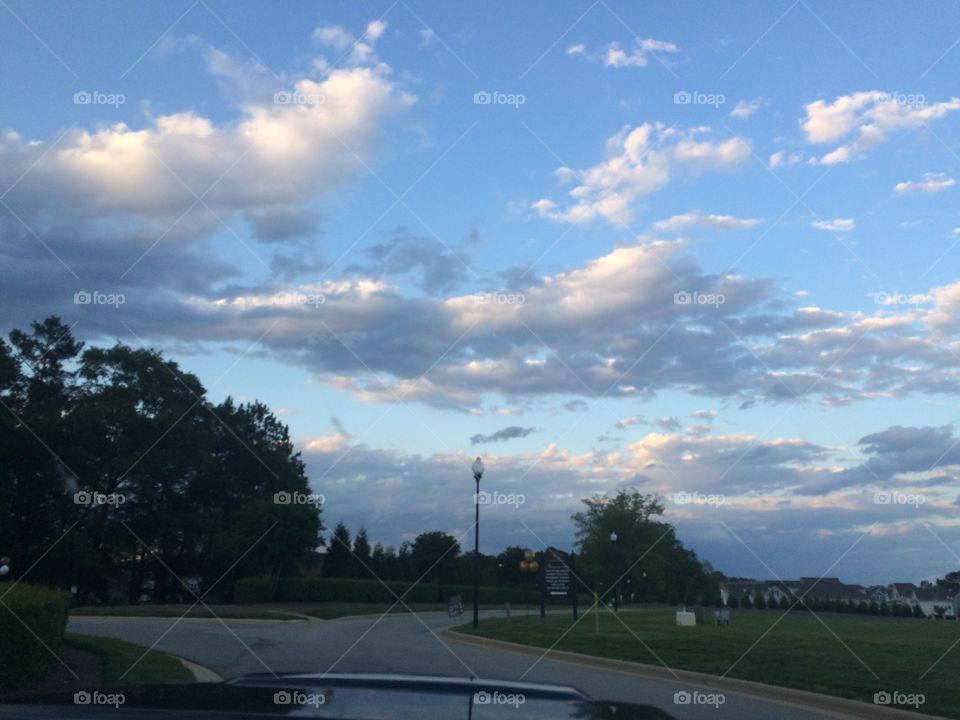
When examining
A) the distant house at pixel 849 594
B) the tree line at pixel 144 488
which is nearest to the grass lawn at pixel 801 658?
the tree line at pixel 144 488

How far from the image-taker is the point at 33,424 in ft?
151

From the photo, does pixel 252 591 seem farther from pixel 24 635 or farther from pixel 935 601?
pixel 935 601

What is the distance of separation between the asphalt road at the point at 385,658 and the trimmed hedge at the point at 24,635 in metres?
3.00

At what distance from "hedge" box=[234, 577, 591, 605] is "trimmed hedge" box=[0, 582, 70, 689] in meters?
38.4

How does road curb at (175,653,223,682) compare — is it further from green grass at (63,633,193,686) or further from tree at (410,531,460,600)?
tree at (410,531,460,600)

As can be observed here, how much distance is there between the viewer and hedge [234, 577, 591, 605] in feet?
163

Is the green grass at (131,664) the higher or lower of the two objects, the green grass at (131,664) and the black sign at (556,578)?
the lower

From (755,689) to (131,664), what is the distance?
992cm

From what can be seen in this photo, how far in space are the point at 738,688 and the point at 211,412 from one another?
5118 centimetres

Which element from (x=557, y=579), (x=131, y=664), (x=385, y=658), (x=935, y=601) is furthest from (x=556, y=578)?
(x=935, y=601)

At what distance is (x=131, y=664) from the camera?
1435 centimetres

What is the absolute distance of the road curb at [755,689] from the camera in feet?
37.5

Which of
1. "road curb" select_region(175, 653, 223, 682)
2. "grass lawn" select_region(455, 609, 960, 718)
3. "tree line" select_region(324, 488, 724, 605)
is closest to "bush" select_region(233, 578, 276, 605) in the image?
"tree line" select_region(324, 488, 724, 605)

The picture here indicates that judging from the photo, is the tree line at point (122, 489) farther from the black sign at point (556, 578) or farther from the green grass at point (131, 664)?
the green grass at point (131, 664)
